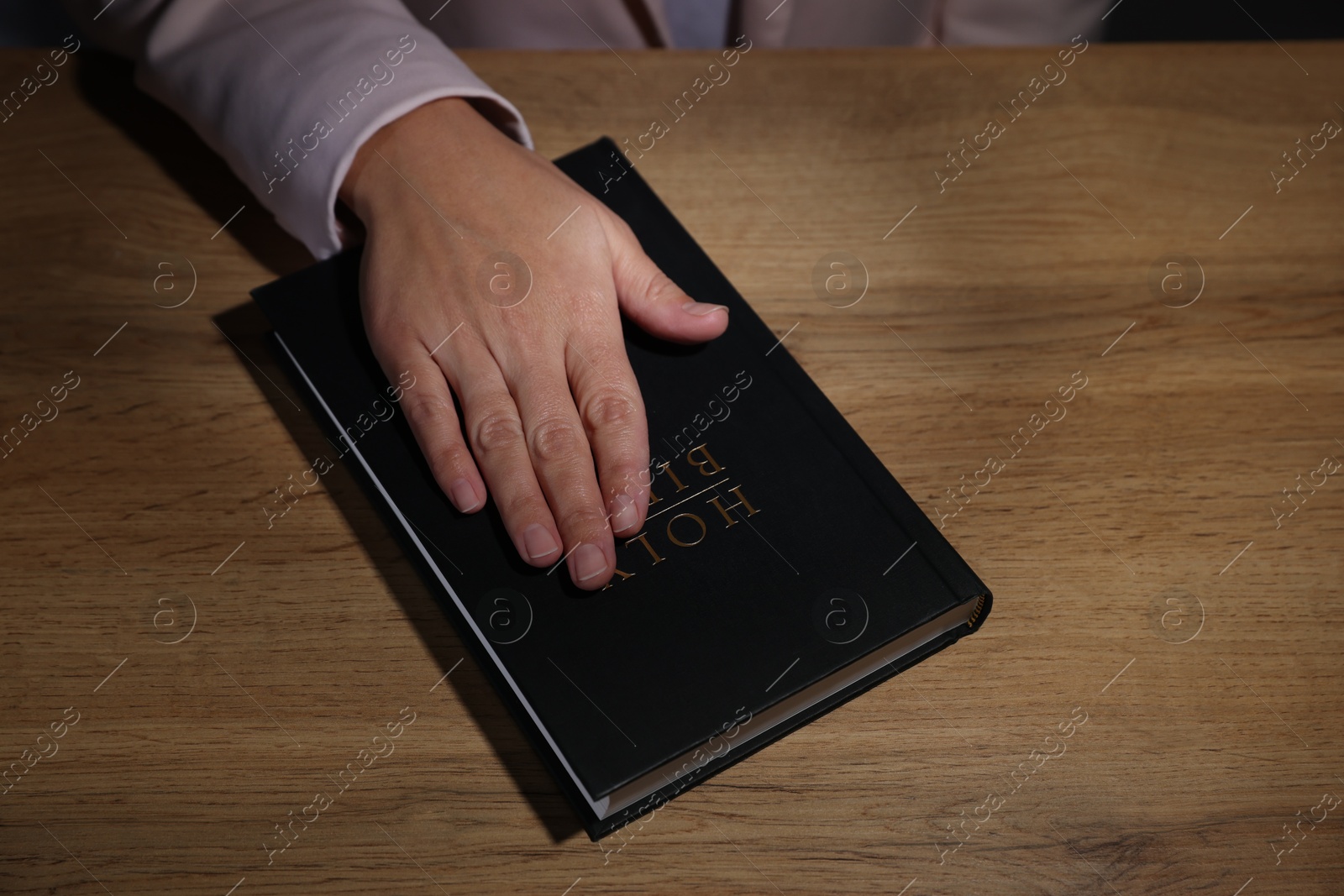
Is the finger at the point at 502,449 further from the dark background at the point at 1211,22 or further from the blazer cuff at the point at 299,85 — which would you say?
the dark background at the point at 1211,22

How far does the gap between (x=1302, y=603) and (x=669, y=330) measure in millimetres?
491

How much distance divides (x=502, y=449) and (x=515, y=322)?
10cm

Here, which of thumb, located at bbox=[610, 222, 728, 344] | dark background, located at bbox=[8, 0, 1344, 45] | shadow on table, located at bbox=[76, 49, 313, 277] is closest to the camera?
thumb, located at bbox=[610, 222, 728, 344]

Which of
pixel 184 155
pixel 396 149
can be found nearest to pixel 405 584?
pixel 396 149

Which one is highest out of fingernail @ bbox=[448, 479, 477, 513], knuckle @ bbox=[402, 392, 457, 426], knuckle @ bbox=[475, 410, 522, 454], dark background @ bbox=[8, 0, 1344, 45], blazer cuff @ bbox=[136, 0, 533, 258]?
blazer cuff @ bbox=[136, 0, 533, 258]

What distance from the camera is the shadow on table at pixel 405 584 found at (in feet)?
1.82

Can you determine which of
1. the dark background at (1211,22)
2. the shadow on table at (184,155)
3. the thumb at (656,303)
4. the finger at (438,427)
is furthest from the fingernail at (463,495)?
the dark background at (1211,22)

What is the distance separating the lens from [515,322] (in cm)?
65

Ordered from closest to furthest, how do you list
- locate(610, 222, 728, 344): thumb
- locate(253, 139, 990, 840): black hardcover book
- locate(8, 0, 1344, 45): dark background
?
locate(253, 139, 990, 840): black hardcover book
locate(610, 222, 728, 344): thumb
locate(8, 0, 1344, 45): dark background

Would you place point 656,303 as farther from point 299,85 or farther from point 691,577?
point 299,85

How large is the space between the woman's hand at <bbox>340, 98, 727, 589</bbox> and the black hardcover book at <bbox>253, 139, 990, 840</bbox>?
0.02 m

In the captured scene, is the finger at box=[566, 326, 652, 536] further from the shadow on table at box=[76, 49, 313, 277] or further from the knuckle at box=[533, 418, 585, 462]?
the shadow on table at box=[76, 49, 313, 277]

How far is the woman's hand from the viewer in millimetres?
592

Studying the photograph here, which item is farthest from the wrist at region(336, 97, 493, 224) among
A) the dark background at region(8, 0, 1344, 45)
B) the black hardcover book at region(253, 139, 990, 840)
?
the dark background at region(8, 0, 1344, 45)
